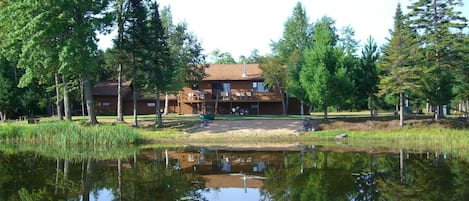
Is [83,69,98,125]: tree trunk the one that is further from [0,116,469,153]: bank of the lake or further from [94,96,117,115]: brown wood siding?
[94,96,117,115]: brown wood siding

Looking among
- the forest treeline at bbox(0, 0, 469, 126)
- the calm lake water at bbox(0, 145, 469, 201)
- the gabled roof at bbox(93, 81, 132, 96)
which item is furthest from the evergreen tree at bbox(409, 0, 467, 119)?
the gabled roof at bbox(93, 81, 132, 96)

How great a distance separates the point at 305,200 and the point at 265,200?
1160 mm

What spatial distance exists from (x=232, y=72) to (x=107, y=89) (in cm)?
1530

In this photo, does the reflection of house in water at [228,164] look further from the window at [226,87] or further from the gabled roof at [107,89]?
the gabled roof at [107,89]

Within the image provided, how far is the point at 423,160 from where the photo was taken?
2089cm

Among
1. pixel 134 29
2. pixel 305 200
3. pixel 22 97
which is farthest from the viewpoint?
pixel 22 97

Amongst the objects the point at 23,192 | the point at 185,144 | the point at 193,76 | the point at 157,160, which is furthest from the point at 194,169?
the point at 193,76

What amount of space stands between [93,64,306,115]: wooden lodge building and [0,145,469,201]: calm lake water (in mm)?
24800

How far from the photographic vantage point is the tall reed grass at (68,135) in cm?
2725

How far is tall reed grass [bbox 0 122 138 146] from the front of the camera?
27.2 meters

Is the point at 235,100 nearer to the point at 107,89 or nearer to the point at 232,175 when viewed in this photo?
the point at 107,89

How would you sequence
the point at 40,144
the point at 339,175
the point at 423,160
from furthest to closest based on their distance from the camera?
the point at 40,144, the point at 423,160, the point at 339,175

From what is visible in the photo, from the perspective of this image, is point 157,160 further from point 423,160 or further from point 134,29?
point 134,29

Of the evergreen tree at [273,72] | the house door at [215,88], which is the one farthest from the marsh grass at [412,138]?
the house door at [215,88]
